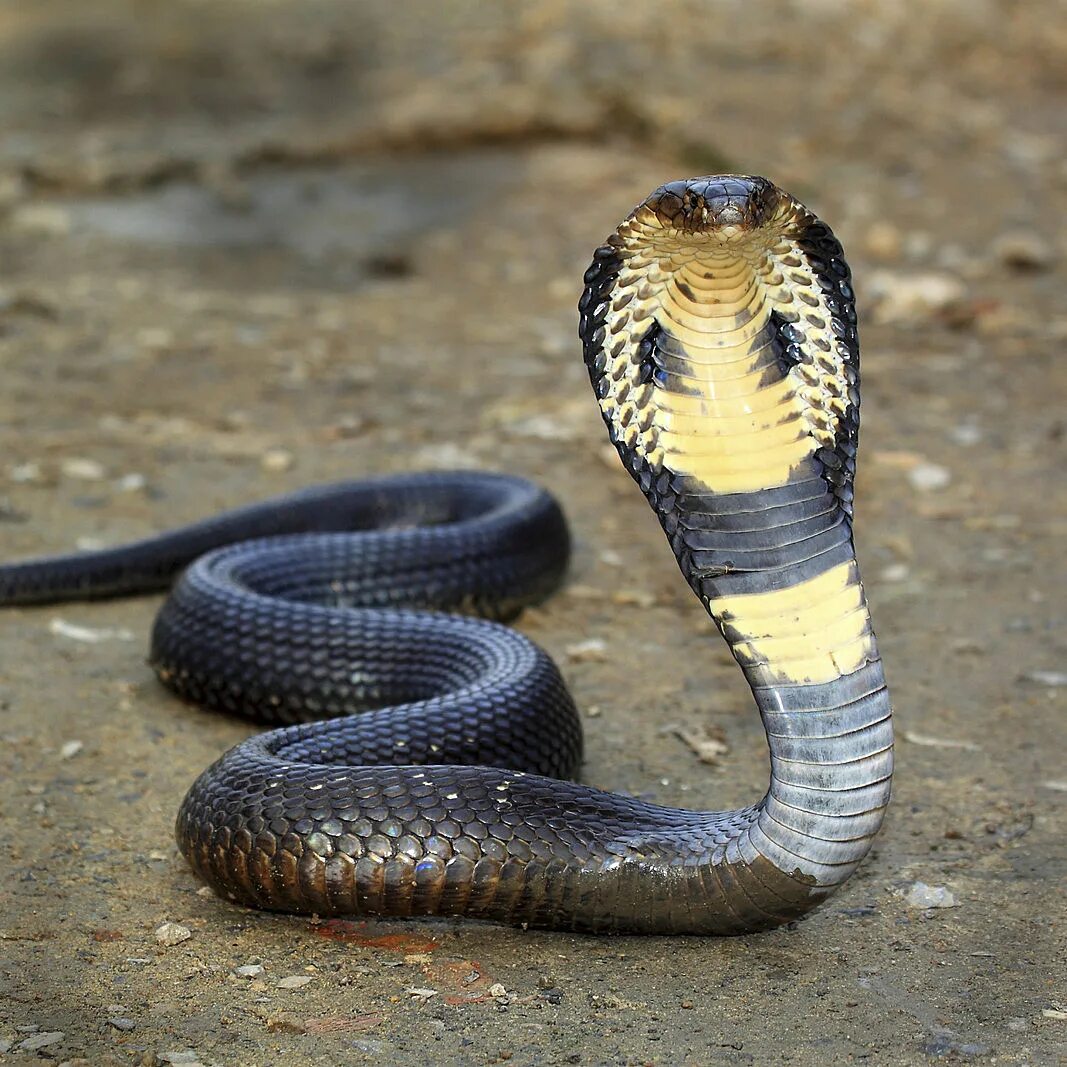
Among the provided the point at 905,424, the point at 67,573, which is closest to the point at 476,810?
the point at 67,573

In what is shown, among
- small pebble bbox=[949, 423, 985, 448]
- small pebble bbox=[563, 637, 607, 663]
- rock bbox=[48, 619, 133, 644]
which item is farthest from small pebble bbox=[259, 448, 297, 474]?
small pebble bbox=[949, 423, 985, 448]

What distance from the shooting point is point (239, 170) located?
10.9 meters

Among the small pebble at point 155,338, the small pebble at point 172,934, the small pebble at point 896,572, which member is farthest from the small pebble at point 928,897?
the small pebble at point 155,338

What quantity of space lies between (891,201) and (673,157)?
149 centimetres

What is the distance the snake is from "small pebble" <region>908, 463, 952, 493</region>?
277cm

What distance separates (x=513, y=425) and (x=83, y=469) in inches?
70.1

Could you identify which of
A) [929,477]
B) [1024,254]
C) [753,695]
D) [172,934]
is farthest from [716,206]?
[1024,254]

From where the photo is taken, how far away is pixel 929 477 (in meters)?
6.26

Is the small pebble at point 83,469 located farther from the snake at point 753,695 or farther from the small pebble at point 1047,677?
the small pebble at point 1047,677

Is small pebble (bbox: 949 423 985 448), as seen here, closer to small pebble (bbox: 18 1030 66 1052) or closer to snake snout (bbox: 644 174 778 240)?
snake snout (bbox: 644 174 778 240)

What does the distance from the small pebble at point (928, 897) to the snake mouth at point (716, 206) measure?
149 centimetres

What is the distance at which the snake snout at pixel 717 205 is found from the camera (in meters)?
2.49

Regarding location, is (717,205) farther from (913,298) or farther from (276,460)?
(913,298)

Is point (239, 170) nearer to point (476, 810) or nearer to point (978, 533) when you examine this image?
point (978, 533)
